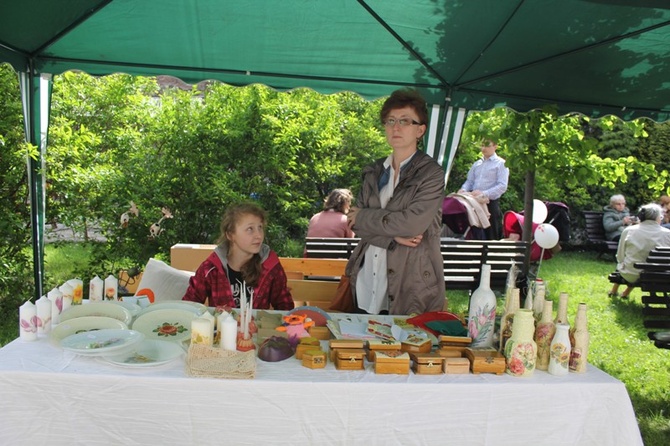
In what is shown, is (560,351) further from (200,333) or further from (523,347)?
(200,333)

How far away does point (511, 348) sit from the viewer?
7.13ft

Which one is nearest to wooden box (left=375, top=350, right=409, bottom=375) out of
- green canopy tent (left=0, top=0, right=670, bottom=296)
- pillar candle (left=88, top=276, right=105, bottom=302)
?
pillar candle (left=88, top=276, right=105, bottom=302)

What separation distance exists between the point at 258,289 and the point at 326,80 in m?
2.11

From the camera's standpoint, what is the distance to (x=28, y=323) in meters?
2.34

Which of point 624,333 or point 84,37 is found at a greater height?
point 84,37

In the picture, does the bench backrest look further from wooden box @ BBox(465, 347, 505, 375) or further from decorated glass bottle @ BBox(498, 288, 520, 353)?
wooden box @ BBox(465, 347, 505, 375)

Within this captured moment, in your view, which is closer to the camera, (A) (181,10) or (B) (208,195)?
(A) (181,10)

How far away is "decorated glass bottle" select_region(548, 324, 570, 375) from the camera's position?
7.14 ft

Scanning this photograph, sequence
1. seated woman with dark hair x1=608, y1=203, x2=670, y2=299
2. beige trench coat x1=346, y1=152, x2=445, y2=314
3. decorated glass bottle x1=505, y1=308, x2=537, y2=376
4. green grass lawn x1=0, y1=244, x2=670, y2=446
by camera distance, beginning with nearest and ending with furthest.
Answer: decorated glass bottle x1=505, y1=308, x2=537, y2=376
beige trench coat x1=346, y1=152, x2=445, y2=314
green grass lawn x1=0, y1=244, x2=670, y2=446
seated woman with dark hair x1=608, y1=203, x2=670, y2=299

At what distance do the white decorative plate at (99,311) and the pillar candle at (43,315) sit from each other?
0.10m

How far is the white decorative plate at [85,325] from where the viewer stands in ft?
7.82

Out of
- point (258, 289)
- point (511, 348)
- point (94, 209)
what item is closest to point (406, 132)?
point (258, 289)

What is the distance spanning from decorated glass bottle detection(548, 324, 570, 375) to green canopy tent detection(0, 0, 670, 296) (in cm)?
201

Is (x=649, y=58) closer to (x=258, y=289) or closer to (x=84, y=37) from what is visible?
(x=258, y=289)
